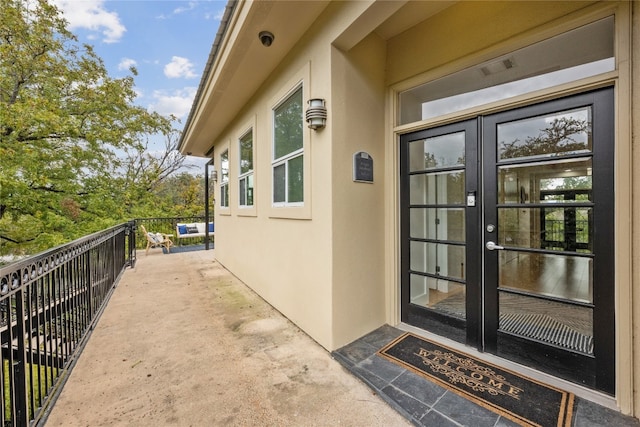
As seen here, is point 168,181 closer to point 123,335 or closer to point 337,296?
point 123,335

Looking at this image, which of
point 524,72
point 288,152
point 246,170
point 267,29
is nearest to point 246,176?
point 246,170

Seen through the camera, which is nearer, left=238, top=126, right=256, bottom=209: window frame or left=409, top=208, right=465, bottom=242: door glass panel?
left=409, top=208, right=465, bottom=242: door glass panel

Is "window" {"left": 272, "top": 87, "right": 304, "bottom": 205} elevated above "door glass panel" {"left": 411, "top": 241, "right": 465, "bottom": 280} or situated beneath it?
elevated above

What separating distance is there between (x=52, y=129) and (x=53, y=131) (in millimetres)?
137

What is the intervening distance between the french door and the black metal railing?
9.48ft

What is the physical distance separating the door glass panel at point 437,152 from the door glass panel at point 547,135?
0.32 m

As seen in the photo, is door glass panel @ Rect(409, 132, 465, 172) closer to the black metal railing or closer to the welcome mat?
the welcome mat

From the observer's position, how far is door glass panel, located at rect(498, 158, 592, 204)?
1.86 m

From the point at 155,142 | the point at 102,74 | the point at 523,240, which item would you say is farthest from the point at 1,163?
the point at 523,240

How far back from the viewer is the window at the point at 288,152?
3.01 metres

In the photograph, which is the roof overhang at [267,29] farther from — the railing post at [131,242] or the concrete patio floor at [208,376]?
the railing post at [131,242]

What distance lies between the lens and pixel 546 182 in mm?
2016

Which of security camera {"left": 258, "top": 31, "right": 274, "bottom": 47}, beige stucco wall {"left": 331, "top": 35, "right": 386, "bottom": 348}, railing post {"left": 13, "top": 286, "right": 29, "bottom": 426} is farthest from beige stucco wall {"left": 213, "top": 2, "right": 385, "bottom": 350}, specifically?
railing post {"left": 13, "top": 286, "right": 29, "bottom": 426}

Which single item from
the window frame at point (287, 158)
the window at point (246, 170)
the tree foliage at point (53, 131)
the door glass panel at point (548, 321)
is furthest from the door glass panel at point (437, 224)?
the tree foliage at point (53, 131)
